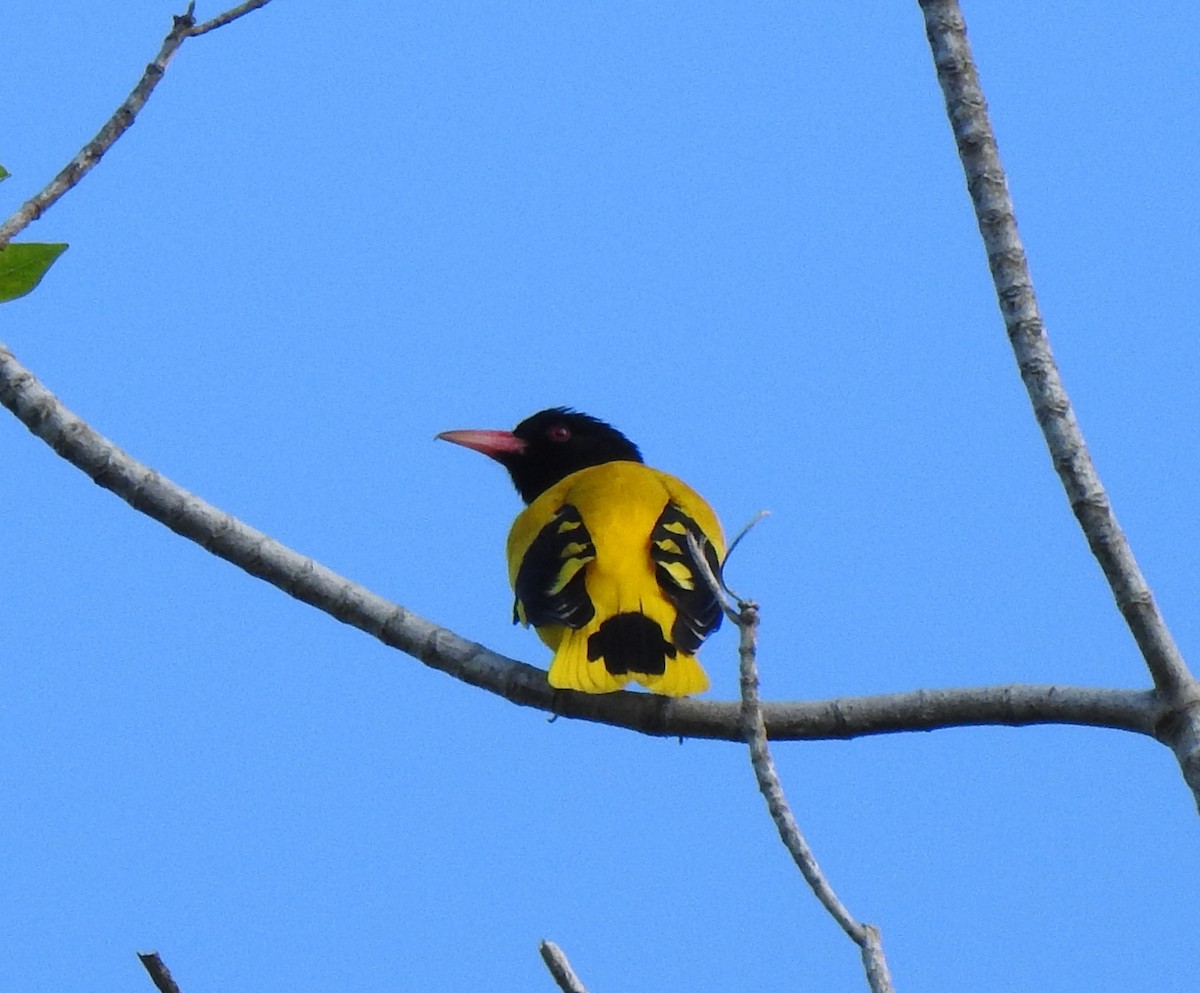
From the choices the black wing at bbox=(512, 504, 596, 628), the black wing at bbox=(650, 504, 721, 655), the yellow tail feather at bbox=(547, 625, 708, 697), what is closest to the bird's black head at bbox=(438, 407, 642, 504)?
Result: the black wing at bbox=(512, 504, 596, 628)

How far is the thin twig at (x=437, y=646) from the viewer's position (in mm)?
3186

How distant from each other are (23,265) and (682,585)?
5.67 ft

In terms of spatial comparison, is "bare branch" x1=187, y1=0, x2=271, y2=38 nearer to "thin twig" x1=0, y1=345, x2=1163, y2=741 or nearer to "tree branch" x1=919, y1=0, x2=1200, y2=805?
"thin twig" x1=0, y1=345, x2=1163, y2=741

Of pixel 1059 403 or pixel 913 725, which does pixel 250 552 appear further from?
pixel 1059 403

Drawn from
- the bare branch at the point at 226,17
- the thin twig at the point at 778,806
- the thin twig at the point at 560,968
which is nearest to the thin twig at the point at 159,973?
the thin twig at the point at 560,968

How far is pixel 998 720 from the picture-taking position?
10.2ft

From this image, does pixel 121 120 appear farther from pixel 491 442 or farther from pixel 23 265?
pixel 491 442

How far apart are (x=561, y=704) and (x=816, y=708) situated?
761 mm

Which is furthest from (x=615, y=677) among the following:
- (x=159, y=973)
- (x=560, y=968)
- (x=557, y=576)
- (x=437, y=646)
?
(x=159, y=973)

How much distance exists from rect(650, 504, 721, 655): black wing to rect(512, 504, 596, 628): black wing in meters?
0.18

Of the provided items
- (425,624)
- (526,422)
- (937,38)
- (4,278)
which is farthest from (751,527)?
(526,422)

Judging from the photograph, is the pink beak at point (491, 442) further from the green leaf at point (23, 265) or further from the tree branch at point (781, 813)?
the tree branch at point (781, 813)

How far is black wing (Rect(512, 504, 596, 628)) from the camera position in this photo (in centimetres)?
415

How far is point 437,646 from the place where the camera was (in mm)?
3789
